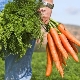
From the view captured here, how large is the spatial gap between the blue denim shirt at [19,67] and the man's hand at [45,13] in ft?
1.27

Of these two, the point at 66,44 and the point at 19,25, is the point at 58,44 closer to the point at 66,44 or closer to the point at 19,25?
the point at 66,44

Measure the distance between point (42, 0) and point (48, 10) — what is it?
170 mm

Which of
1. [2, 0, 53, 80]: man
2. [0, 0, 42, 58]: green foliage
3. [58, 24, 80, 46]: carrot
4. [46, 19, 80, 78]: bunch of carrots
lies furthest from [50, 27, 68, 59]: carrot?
[0, 0, 42, 58]: green foliage

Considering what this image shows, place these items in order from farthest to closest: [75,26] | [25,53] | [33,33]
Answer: [75,26] → [25,53] → [33,33]

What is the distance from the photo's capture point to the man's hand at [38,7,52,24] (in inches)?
159

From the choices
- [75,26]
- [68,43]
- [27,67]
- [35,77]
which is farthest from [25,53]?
[75,26]

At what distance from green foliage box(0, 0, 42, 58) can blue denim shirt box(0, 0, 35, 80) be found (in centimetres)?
31

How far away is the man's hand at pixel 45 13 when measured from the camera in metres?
4.05

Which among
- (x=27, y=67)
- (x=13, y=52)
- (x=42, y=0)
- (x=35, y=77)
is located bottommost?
(x=35, y=77)

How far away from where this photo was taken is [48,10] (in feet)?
13.4

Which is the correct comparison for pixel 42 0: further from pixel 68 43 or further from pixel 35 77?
pixel 35 77

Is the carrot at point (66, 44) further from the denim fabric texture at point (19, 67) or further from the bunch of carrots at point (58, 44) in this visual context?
the denim fabric texture at point (19, 67)

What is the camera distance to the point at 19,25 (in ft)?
13.1

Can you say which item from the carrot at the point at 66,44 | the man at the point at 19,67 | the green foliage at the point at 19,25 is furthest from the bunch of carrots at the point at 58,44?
the green foliage at the point at 19,25
